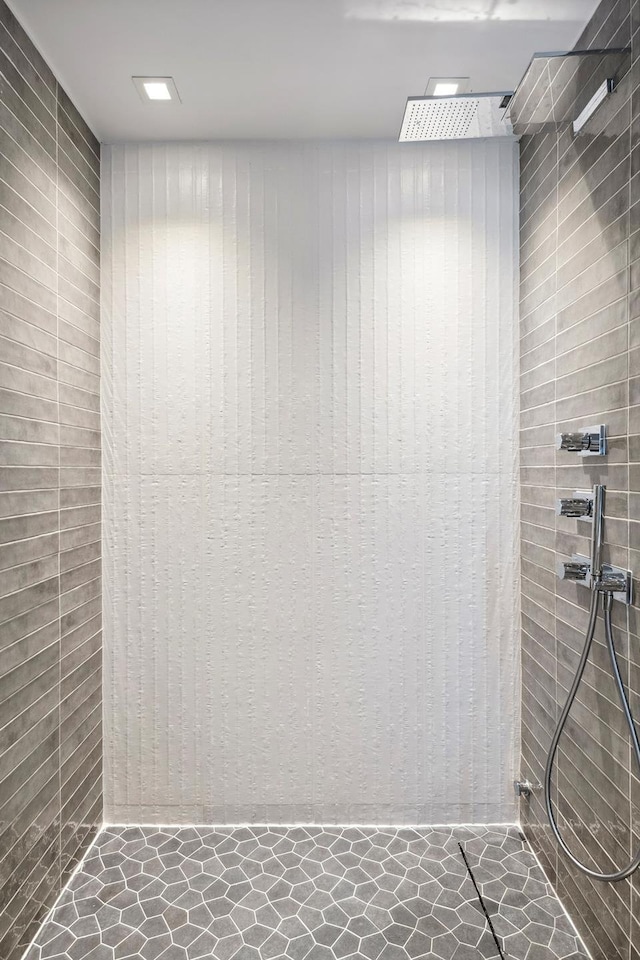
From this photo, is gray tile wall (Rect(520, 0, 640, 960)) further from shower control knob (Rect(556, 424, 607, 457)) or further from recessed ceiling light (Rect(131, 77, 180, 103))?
recessed ceiling light (Rect(131, 77, 180, 103))

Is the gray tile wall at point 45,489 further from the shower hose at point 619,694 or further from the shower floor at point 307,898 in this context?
the shower hose at point 619,694

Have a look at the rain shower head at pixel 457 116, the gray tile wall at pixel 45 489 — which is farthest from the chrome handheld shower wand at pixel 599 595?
the gray tile wall at pixel 45 489

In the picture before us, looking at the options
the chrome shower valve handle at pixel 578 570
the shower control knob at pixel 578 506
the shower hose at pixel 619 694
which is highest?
the shower control knob at pixel 578 506

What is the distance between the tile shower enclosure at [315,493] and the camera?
2119 millimetres

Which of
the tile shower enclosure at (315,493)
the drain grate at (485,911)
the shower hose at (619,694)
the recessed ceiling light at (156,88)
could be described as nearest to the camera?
the shower hose at (619,694)

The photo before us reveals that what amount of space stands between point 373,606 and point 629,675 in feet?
3.11

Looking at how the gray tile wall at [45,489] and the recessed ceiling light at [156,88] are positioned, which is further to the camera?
the recessed ceiling light at [156,88]

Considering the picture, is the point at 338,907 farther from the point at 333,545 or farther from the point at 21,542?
the point at 21,542

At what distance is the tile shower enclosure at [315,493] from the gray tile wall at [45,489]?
201 millimetres

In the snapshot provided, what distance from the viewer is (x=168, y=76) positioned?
1770 mm

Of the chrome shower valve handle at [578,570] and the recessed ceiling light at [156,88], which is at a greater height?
the recessed ceiling light at [156,88]

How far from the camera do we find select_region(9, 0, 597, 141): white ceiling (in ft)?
5.00

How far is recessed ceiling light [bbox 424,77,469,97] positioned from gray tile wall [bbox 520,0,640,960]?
30 centimetres

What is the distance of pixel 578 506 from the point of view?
1.55 m
